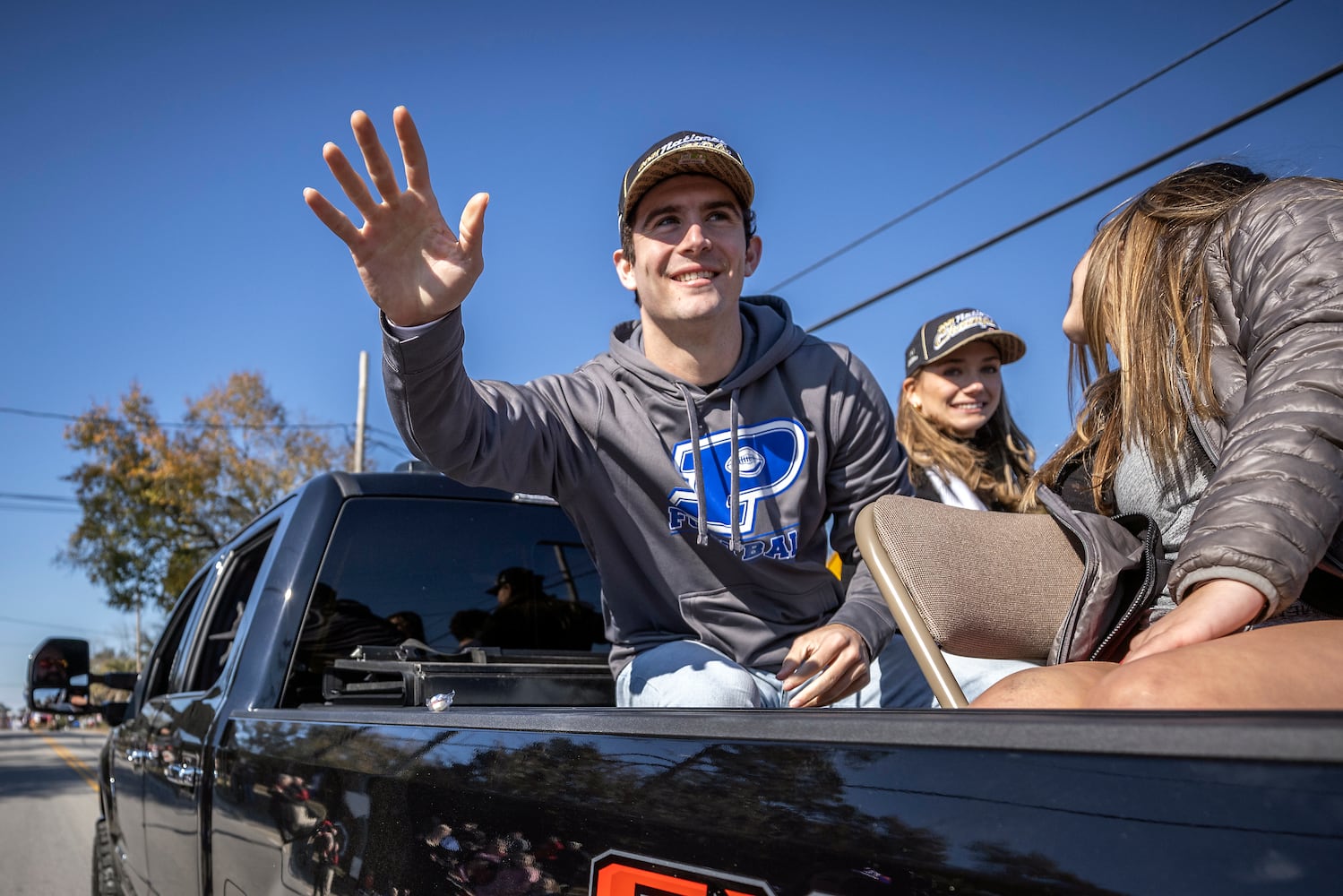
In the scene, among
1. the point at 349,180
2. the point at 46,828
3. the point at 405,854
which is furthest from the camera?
the point at 46,828

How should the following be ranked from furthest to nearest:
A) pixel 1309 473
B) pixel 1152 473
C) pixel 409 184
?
pixel 409 184 < pixel 1152 473 < pixel 1309 473

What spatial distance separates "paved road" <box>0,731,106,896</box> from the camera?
7.96m

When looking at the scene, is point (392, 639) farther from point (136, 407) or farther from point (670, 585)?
point (136, 407)

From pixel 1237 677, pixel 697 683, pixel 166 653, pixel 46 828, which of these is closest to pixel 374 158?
pixel 697 683

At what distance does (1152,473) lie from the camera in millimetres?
1672

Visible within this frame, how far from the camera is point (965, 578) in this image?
67.1 inches

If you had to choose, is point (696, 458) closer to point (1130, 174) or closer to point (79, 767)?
point (1130, 174)

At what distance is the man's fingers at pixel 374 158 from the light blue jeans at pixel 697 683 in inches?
48.1

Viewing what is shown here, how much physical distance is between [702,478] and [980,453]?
184 centimetres

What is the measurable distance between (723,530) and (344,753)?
3.65 feet

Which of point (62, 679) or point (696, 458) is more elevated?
point (696, 458)

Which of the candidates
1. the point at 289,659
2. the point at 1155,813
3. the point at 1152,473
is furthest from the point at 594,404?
the point at 1155,813

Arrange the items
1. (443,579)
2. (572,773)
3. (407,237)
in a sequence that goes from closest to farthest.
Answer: (572,773)
(407,237)
(443,579)

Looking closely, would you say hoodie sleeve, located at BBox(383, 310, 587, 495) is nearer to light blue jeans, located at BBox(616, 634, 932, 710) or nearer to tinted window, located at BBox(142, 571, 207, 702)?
light blue jeans, located at BBox(616, 634, 932, 710)
